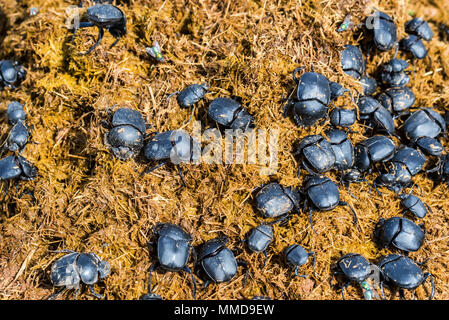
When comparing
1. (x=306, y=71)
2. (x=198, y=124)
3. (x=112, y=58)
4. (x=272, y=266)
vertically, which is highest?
(x=306, y=71)

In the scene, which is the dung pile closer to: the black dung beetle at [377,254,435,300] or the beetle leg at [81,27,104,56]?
the beetle leg at [81,27,104,56]

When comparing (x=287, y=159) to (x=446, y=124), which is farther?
(x=446, y=124)

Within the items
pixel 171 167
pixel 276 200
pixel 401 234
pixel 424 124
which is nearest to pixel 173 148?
pixel 171 167

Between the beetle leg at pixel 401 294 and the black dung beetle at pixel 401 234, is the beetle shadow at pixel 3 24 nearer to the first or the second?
the black dung beetle at pixel 401 234

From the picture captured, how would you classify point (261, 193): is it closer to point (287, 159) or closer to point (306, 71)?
point (287, 159)

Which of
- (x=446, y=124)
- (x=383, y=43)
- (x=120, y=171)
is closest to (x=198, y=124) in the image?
(x=120, y=171)

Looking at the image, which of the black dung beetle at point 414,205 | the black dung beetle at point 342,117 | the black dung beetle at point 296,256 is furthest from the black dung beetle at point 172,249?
the black dung beetle at point 414,205
